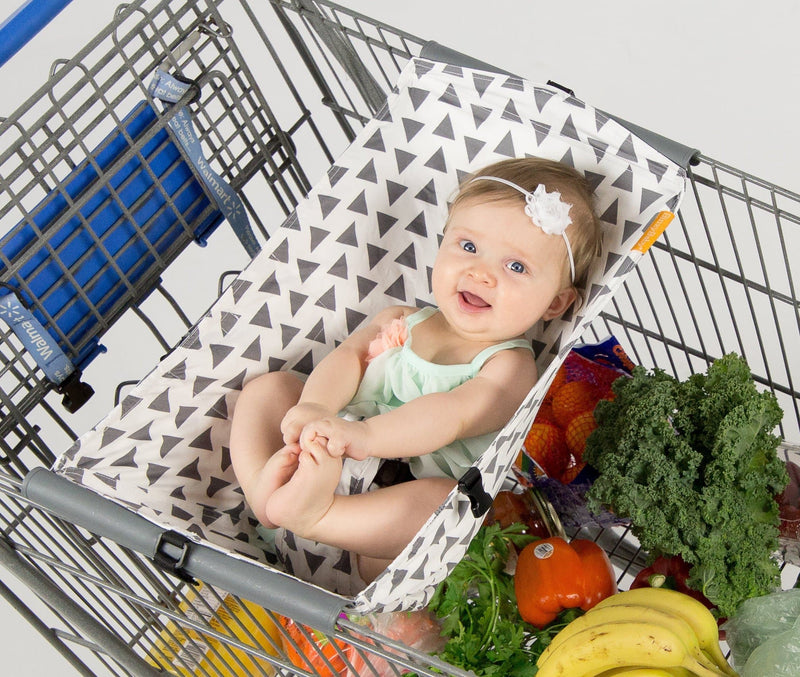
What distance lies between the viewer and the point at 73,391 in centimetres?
186

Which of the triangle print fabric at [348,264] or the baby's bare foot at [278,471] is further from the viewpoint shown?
the triangle print fabric at [348,264]

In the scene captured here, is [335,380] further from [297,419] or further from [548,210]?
[548,210]

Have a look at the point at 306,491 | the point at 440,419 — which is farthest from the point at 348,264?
the point at 306,491

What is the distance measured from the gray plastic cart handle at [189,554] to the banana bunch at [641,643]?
0.31 m

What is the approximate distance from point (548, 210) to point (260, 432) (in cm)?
54

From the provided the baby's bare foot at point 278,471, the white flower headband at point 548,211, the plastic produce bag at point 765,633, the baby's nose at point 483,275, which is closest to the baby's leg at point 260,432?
the baby's bare foot at point 278,471

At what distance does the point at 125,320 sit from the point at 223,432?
3.99 ft

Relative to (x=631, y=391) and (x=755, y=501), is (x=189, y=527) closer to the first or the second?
(x=631, y=391)

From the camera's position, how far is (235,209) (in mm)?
2023

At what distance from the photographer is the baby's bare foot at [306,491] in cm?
159

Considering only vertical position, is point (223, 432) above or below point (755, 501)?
below

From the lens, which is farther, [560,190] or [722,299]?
[722,299]

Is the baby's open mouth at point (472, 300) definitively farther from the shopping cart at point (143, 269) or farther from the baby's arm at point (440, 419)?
the shopping cart at point (143, 269)

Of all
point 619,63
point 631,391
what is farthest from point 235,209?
point 619,63
